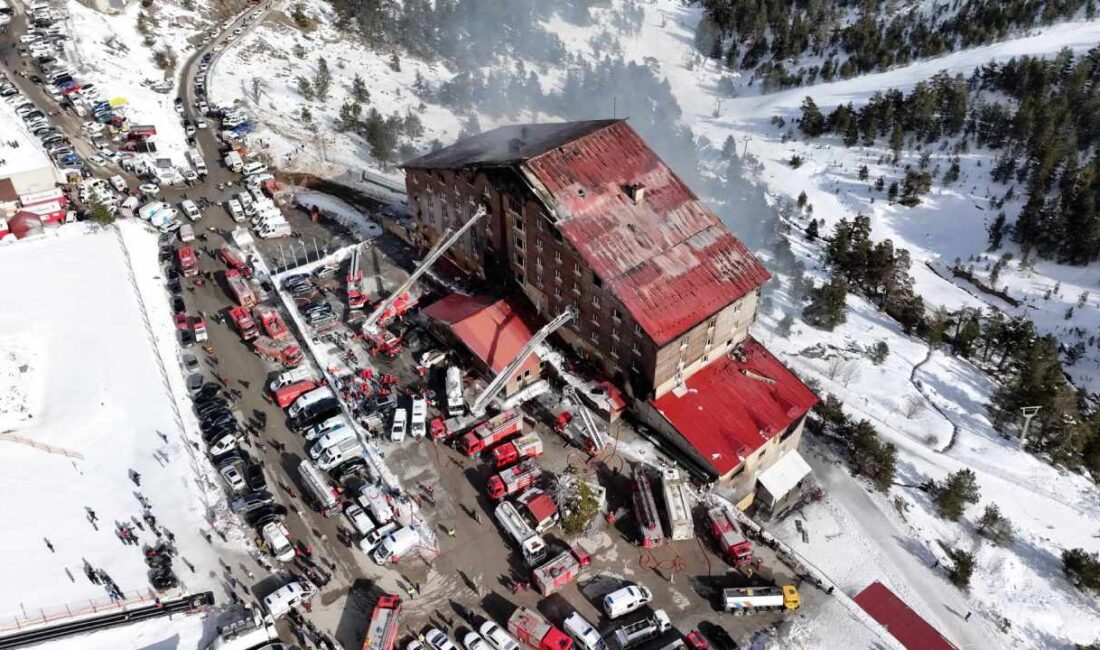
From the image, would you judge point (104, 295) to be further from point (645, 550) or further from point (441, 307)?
point (645, 550)

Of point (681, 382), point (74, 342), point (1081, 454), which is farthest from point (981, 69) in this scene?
point (74, 342)

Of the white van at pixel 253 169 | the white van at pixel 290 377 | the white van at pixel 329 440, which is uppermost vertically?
the white van at pixel 253 169

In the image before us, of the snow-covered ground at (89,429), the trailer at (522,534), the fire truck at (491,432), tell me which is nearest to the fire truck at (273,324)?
the snow-covered ground at (89,429)

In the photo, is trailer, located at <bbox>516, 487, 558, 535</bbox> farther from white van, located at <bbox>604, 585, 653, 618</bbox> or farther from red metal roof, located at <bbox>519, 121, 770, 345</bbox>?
red metal roof, located at <bbox>519, 121, 770, 345</bbox>

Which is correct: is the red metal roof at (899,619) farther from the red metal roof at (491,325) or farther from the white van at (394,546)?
the white van at (394,546)

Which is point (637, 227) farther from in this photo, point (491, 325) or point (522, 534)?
point (522, 534)

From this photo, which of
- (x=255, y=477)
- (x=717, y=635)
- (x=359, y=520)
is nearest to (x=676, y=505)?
(x=717, y=635)

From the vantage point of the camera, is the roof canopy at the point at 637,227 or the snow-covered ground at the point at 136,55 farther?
the snow-covered ground at the point at 136,55
